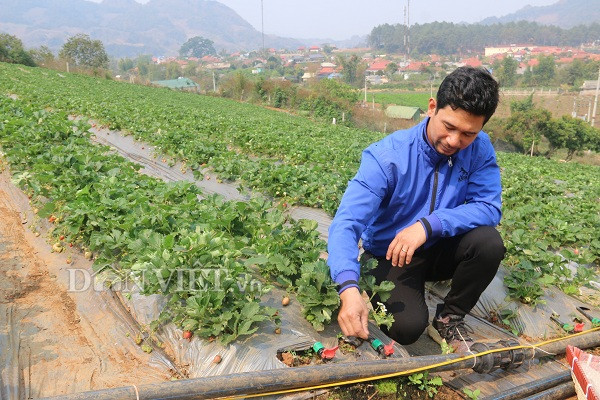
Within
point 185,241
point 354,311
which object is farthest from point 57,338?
point 354,311

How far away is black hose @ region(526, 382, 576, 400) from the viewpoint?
235 cm

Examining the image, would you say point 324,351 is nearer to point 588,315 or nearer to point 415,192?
point 415,192

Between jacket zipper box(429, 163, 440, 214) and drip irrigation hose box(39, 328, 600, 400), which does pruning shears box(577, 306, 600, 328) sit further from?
jacket zipper box(429, 163, 440, 214)

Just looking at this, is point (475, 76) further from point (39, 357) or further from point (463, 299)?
point (39, 357)

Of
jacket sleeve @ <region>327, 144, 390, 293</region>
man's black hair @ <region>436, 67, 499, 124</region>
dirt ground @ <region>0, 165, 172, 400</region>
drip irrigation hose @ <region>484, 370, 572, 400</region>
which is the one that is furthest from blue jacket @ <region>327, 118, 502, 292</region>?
dirt ground @ <region>0, 165, 172, 400</region>

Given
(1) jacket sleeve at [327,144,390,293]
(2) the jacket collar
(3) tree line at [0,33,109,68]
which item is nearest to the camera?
(1) jacket sleeve at [327,144,390,293]

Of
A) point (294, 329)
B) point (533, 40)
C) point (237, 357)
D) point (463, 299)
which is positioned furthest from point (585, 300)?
point (533, 40)

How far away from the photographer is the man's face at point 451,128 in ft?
7.53

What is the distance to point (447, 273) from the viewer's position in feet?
9.53

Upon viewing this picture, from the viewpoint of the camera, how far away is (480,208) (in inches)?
104

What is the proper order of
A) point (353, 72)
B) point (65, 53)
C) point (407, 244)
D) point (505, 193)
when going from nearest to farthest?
point (407, 244) → point (505, 193) → point (65, 53) → point (353, 72)

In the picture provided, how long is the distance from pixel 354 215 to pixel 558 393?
140 cm

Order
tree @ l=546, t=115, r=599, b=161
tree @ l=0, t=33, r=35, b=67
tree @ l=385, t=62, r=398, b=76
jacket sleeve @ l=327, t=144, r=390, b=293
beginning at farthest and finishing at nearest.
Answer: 1. tree @ l=385, t=62, r=398, b=76
2. tree @ l=0, t=33, r=35, b=67
3. tree @ l=546, t=115, r=599, b=161
4. jacket sleeve @ l=327, t=144, r=390, b=293

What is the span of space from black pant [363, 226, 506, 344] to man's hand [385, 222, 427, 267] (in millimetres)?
374
